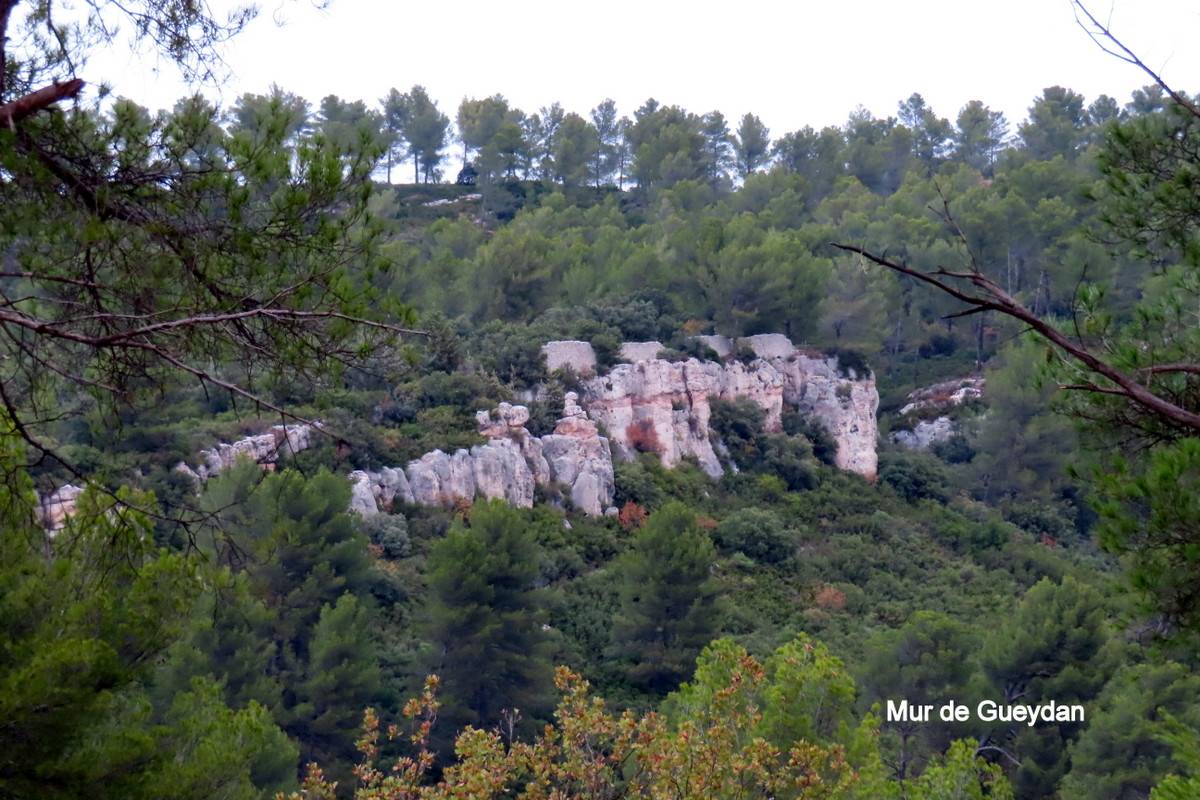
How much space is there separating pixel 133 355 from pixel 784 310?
990 inches

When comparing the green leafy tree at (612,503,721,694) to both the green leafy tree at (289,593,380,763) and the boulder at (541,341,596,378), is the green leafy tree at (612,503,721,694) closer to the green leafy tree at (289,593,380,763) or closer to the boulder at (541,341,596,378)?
the green leafy tree at (289,593,380,763)

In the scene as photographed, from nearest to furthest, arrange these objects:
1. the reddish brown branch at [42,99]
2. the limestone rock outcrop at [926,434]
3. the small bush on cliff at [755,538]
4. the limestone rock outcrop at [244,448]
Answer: the reddish brown branch at [42,99], the limestone rock outcrop at [244,448], the small bush on cliff at [755,538], the limestone rock outcrop at [926,434]

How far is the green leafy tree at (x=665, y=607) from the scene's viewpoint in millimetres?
16125

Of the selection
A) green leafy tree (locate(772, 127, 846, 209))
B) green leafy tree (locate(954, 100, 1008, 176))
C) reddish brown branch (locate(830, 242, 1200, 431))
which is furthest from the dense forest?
green leafy tree (locate(954, 100, 1008, 176))

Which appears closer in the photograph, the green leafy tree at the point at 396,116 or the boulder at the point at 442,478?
the boulder at the point at 442,478

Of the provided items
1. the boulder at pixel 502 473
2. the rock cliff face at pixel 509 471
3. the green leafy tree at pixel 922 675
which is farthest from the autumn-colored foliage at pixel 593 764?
the boulder at pixel 502 473

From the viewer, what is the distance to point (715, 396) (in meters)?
26.5

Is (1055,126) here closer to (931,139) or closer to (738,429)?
(931,139)

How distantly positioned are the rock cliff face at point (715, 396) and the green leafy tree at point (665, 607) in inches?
279

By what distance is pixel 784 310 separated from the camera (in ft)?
93.7

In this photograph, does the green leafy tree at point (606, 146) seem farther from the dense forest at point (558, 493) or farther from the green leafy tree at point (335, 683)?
the green leafy tree at point (335, 683)

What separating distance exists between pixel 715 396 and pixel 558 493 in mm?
6150

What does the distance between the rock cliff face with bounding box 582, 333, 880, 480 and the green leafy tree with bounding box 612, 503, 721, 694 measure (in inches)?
279

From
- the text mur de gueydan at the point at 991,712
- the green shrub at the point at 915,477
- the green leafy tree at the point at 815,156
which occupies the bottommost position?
the text mur de gueydan at the point at 991,712
